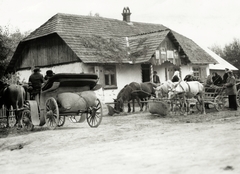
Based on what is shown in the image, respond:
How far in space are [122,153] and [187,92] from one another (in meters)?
9.83

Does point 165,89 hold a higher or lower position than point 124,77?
lower

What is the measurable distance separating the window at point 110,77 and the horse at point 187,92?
373 inches

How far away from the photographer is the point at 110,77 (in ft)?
87.4

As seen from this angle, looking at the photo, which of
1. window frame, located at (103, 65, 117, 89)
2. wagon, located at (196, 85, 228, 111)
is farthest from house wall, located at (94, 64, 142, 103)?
wagon, located at (196, 85, 228, 111)

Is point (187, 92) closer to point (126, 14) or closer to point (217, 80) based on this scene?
point (217, 80)

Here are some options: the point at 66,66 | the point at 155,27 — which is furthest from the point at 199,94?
the point at 155,27

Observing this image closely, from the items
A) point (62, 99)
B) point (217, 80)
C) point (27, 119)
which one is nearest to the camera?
point (62, 99)

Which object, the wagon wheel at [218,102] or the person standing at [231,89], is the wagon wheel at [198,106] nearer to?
the wagon wheel at [218,102]

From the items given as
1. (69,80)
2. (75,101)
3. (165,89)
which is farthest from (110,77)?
(75,101)

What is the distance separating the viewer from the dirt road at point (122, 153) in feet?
20.9

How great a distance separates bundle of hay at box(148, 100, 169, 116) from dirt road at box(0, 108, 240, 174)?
4659mm

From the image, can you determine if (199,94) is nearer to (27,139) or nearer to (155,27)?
(27,139)

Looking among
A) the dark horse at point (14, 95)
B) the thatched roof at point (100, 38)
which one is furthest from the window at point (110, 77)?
the dark horse at point (14, 95)

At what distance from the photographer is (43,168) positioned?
282 inches
